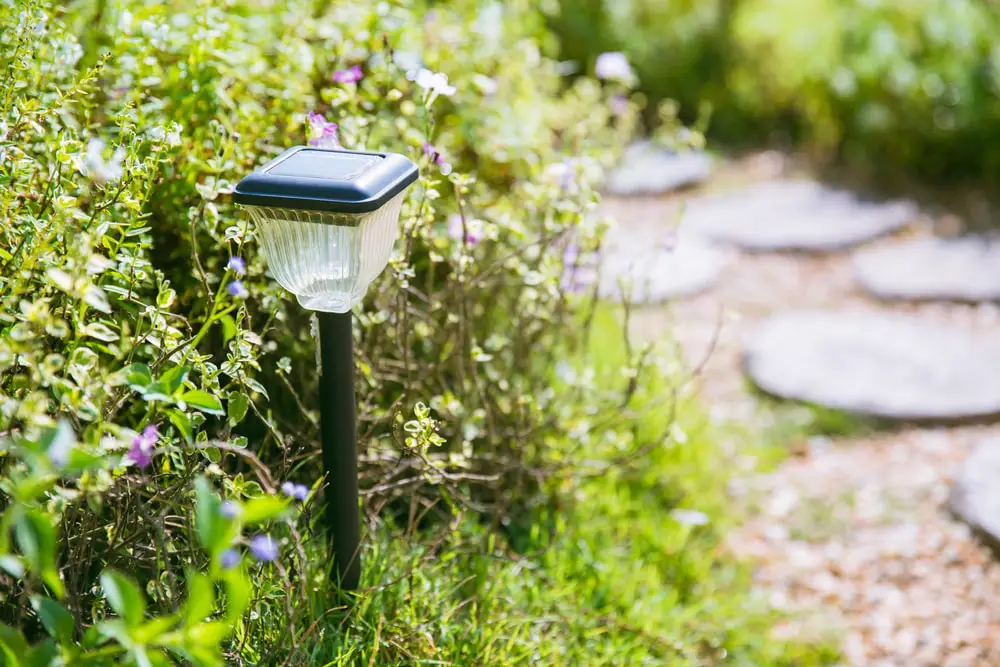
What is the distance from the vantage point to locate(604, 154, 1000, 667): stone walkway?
2.54 metres

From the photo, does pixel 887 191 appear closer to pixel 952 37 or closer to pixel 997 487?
pixel 952 37

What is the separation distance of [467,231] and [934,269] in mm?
3130

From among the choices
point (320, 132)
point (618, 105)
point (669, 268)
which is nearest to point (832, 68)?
point (669, 268)

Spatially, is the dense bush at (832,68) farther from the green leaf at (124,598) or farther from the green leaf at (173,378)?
the green leaf at (124,598)

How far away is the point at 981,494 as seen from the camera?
2.88 metres

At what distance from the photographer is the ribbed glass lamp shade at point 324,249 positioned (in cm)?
144

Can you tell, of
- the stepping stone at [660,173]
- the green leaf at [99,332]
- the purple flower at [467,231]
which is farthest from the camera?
the stepping stone at [660,173]

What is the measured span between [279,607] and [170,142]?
2.70ft

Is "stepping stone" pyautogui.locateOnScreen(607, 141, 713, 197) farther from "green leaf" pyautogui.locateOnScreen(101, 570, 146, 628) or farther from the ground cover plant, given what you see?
"green leaf" pyautogui.locateOnScreen(101, 570, 146, 628)

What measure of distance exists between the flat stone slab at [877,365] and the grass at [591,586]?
0.63 metres

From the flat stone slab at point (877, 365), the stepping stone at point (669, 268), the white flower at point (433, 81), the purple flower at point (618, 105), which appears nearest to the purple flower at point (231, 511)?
the white flower at point (433, 81)

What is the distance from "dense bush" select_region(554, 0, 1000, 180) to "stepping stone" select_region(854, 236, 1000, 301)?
2.46 ft

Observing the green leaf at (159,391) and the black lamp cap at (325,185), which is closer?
the green leaf at (159,391)

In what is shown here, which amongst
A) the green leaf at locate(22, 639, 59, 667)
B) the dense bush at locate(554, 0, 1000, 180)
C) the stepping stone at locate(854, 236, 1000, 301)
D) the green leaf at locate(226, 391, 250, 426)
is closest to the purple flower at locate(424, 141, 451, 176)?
the green leaf at locate(226, 391, 250, 426)
